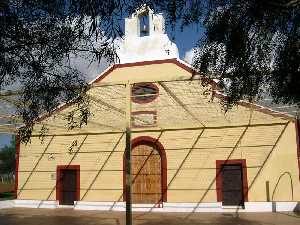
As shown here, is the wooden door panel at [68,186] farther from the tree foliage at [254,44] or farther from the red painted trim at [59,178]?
the tree foliage at [254,44]

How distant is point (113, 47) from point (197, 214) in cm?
1438

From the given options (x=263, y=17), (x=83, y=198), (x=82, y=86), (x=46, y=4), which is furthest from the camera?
(x=83, y=198)

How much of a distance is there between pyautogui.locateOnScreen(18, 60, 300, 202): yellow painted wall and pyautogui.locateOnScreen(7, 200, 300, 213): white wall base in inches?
11.1

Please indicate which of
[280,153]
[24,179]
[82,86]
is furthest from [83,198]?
[82,86]

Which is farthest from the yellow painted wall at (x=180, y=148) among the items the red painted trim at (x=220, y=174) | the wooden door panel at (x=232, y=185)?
the wooden door panel at (x=232, y=185)

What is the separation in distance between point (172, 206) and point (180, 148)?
269cm

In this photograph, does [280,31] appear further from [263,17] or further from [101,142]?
[101,142]

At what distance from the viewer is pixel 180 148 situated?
70.9ft

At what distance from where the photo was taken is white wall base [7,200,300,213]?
19703 millimetres

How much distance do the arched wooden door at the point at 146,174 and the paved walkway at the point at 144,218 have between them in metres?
1.70

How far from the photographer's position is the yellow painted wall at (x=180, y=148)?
19703mm

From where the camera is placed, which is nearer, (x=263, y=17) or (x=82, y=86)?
(x=263, y=17)

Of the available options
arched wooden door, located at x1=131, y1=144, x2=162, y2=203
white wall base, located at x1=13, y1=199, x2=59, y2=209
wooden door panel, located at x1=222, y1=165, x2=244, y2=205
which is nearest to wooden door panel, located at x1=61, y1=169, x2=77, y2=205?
white wall base, located at x1=13, y1=199, x2=59, y2=209

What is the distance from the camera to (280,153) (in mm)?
20234
